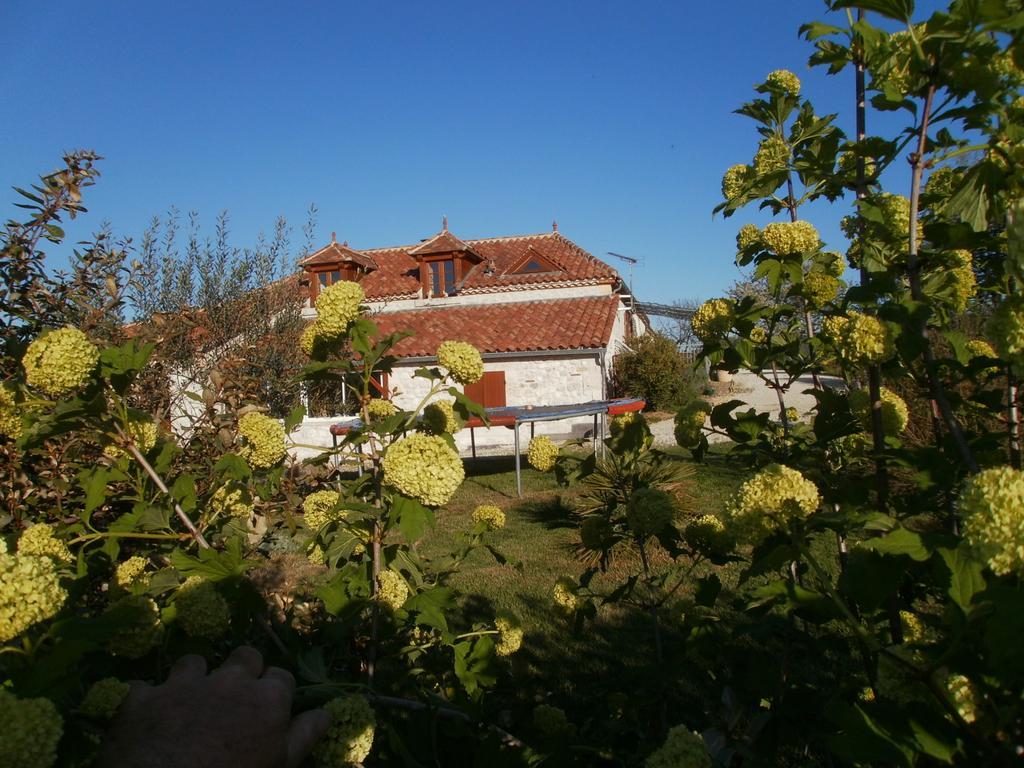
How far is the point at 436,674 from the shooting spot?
2.18 metres

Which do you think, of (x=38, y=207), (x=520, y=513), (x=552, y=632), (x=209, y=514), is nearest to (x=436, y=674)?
(x=209, y=514)

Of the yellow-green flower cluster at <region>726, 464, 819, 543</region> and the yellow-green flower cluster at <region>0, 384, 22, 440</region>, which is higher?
the yellow-green flower cluster at <region>0, 384, 22, 440</region>

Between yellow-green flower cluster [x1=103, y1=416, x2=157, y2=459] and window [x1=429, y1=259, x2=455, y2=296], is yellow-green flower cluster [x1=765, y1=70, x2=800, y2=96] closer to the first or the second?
yellow-green flower cluster [x1=103, y1=416, x2=157, y2=459]

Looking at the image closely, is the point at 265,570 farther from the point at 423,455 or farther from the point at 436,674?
the point at 423,455

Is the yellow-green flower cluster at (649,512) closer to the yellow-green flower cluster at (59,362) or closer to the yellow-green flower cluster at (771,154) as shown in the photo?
Result: the yellow-green flower cluster at (771,154)

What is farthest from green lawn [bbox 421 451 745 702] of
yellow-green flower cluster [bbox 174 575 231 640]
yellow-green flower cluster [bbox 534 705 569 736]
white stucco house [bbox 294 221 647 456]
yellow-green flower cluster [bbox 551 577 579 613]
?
white stucco house [bbox 294 221 647 456]

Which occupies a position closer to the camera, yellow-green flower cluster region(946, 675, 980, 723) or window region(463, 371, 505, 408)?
yellow-green flower cluster region(946, 675, 980, 723)

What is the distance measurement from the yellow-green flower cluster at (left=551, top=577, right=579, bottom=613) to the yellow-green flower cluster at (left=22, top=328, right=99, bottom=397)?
72.3 inches

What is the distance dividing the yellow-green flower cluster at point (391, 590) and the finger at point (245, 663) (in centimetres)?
54

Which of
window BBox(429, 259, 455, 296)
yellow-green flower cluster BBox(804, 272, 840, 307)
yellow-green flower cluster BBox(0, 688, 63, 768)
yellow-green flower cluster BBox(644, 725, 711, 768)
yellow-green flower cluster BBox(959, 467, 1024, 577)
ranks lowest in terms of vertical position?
yellow-green flower cluster BBox(644, 725, 711, 768)

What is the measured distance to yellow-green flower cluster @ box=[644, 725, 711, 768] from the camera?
1.19m

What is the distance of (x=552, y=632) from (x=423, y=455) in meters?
3.61

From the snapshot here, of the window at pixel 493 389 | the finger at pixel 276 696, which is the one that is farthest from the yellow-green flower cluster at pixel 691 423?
the window at pixel 493 389

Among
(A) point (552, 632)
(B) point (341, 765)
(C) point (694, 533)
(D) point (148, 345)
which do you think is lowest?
(A) point (552, 632)
